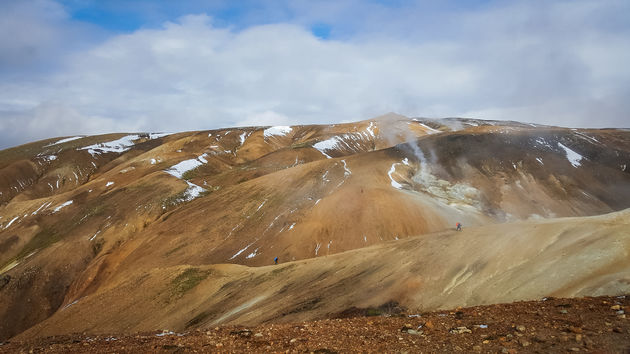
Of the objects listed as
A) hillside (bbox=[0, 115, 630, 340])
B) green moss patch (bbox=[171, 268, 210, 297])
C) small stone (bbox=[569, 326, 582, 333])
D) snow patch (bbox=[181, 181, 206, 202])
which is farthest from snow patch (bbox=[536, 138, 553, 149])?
small stone (bbox=[569, 326, 582, 333])

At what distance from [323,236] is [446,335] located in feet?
121

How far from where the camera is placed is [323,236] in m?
47.0

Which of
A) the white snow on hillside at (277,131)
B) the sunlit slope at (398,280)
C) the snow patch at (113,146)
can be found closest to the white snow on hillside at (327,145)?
the white snow on hillside at (277,131)

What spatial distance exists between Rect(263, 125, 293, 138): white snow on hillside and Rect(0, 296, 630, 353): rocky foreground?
13753 cm

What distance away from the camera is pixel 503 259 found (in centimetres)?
1980

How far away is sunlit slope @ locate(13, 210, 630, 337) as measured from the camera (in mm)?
16188

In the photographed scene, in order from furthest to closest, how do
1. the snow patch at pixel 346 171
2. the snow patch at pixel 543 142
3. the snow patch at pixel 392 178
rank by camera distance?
the snow patch at pixel 543 142, the snow patch at pixel 346 171, the snow patch at pixel 392 178

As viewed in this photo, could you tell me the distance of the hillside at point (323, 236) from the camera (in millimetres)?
19641

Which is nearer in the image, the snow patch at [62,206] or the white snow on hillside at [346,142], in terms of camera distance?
the snow patch at [62,206]

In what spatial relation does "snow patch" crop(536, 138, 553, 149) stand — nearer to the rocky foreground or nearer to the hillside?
the hillside

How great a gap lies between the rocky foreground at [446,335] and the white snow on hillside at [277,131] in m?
138

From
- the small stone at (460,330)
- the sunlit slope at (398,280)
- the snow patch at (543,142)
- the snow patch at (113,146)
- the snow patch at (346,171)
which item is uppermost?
the snow patch at (113,146)

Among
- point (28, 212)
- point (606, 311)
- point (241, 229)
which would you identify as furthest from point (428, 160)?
point (28, 212)

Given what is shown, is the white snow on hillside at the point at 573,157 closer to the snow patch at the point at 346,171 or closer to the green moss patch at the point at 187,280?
the snow patch at the point at 346,171
